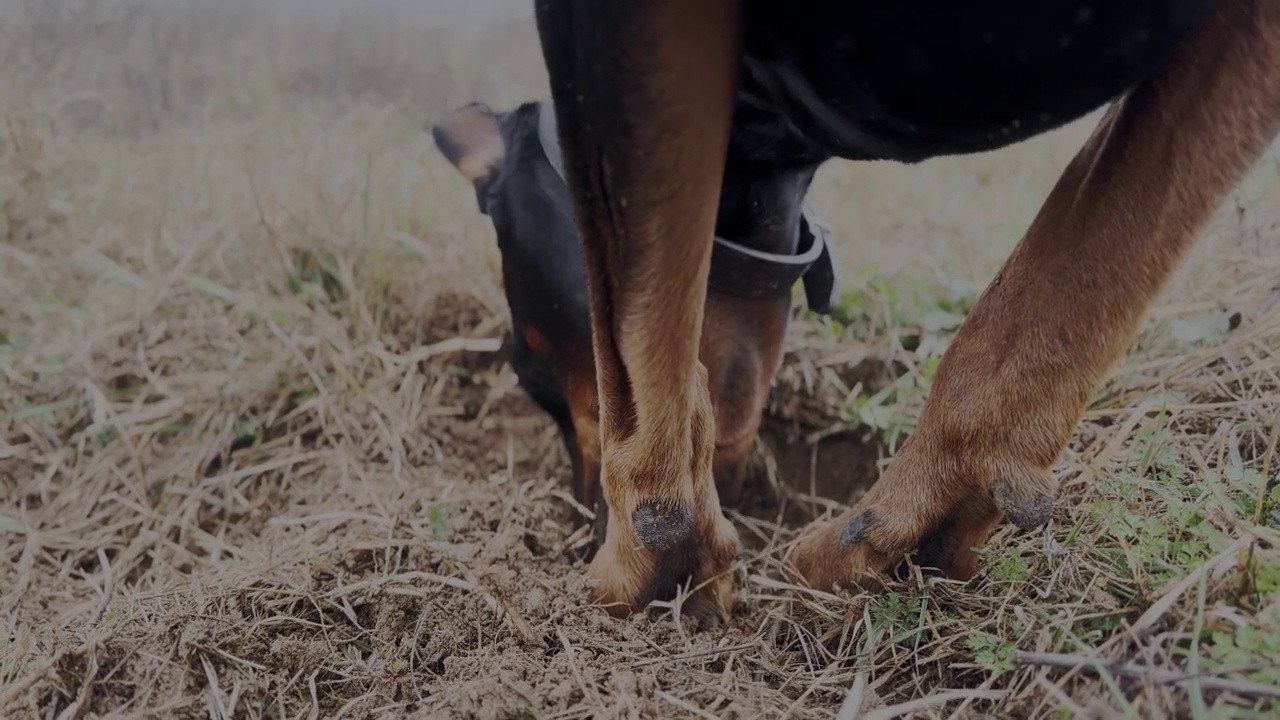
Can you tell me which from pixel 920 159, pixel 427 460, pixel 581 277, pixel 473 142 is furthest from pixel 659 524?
pixel 427 460

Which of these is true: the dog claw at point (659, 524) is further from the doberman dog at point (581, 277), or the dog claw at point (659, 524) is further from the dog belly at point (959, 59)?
the dog belly at point (959, 59)

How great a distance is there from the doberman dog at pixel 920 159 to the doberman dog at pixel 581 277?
0.90ft

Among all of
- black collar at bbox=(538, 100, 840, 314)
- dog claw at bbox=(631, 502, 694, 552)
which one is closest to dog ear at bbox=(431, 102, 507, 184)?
black collar at bbox=(538, 100, 840, 314)

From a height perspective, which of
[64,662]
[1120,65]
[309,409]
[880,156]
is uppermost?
[1120,65]

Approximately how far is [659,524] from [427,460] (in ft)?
4.09

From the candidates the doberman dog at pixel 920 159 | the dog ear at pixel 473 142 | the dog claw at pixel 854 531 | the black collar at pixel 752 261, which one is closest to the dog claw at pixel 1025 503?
the doberman dog at pixel 920 159

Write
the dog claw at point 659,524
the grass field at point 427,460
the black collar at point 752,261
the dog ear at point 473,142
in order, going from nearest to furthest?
the grass field at point 427,460
the dog claw at point 659,524
the black collar at point 752,261
the dog ear at point 473,142

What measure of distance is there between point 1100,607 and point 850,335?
1600mm

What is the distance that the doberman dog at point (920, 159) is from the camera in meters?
1.24

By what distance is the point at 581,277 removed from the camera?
1.87 m

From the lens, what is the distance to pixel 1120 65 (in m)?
1.32

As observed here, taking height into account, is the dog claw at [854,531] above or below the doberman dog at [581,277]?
below

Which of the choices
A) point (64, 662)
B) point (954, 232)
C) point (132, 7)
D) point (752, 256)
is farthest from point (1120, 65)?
point (132, 7)

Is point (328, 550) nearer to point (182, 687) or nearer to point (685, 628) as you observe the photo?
point (182, 687)
